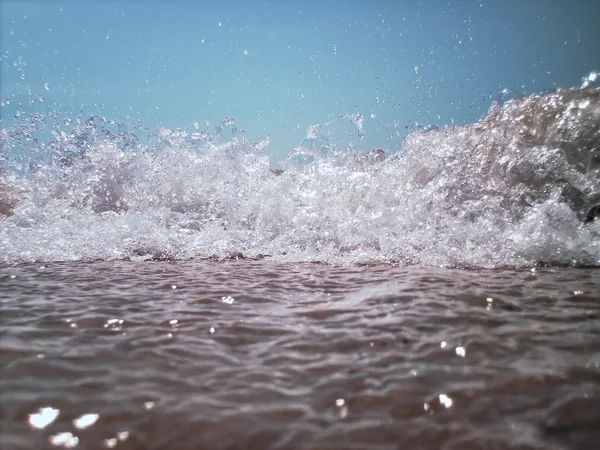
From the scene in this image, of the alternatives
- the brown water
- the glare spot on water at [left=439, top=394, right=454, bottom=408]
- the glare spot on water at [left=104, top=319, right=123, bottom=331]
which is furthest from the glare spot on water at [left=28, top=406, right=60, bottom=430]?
the glare spot on water at [left=439, top=394, right=454, bottom=408]

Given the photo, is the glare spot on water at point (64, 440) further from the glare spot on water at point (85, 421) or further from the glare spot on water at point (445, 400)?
the glare spot on water at point (445, 400)

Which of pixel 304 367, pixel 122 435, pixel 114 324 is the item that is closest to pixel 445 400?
pixel 304 367

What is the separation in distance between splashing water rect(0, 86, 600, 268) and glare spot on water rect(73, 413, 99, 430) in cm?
217

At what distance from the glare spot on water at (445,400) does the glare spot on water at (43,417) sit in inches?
29.3

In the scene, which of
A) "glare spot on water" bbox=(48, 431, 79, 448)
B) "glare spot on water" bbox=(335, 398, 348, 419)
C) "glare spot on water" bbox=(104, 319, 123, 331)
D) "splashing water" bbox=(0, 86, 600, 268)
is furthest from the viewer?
"splashing water" bbox=(0, 86, 600, 268)

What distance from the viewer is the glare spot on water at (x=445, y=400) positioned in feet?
3.23

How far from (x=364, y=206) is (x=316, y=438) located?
3344 millimetres

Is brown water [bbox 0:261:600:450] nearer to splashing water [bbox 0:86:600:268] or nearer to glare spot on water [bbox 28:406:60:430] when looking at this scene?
glare spot on water [bbox 28:406:60:430]

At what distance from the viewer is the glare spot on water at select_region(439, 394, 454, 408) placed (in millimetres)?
984

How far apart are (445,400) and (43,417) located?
774 mm

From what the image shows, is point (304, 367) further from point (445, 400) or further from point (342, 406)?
point (445, 400)

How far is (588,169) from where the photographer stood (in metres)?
3.52

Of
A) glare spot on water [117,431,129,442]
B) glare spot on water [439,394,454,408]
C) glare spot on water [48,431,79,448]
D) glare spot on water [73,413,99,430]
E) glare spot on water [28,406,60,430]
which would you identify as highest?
glare spot on water [28,406,60,430]

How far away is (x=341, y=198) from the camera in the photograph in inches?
167
